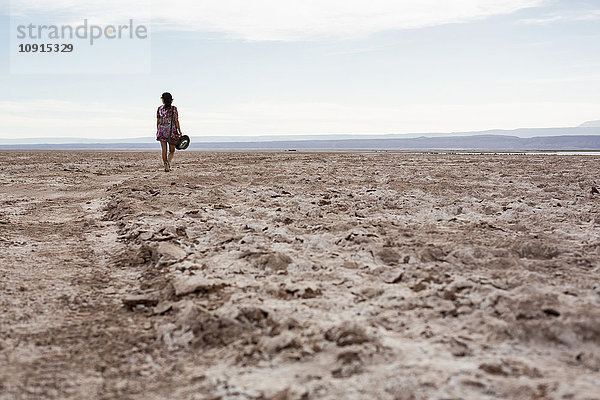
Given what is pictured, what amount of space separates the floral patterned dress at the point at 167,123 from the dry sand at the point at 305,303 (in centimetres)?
539

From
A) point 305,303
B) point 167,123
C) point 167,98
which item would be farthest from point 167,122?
point 305,303

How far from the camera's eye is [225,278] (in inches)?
139

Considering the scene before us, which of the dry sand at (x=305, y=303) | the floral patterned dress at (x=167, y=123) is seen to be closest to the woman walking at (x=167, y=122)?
the floral patterned dress at (x=167, y=123)

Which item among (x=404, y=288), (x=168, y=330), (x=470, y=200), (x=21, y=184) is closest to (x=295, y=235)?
(x=404, y=288)

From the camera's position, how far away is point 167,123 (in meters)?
11.3

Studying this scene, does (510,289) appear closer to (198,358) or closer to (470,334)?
(470,334)

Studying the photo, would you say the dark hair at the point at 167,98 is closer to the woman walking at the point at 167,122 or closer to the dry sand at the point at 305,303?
the woman walking at the point at 167,122

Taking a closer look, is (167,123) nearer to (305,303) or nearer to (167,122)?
(167,122)

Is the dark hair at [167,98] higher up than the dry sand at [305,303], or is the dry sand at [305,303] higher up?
the dark hair at [167,98]

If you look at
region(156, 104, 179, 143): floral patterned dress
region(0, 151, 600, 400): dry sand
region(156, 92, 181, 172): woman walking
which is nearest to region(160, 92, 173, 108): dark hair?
region(156, 92, 181, 172): woman walking

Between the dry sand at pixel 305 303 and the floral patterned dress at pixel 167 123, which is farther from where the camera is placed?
the floral patterned dress at pixel 167 123

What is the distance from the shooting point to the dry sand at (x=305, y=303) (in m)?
2.19

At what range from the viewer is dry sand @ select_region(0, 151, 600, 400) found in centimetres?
219

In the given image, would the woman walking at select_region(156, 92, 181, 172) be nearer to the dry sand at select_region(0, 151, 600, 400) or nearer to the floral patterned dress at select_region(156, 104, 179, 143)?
the floral patterned dress at select_region(156, 104, 179, 143)
